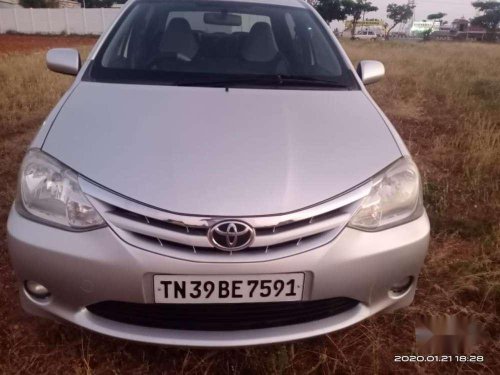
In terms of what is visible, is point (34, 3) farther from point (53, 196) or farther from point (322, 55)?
point (53, 196)

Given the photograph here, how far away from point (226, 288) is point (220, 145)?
1.73 ft

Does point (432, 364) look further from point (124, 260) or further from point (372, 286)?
point (124, 260)

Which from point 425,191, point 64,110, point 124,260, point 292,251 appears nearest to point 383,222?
point 292,251

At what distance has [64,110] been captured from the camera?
188 centimetres

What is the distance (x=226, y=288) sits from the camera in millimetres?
1361

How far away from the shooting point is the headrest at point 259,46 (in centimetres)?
242

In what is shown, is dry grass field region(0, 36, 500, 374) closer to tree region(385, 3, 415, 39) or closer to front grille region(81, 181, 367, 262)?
front grille region(81, 181, 367, 262)

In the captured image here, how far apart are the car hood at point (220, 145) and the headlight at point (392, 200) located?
0.05 m

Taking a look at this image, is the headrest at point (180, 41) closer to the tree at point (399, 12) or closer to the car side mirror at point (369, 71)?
the car side mirror at point (369, 71)

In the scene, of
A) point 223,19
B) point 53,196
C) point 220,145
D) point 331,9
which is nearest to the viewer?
point 53,196

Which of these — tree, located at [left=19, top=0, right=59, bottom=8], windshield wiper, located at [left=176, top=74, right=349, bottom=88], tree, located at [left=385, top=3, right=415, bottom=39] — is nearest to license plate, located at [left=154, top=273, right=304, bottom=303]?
windshield wiper, located at [left=176, top=74, right=349, bottom=88]

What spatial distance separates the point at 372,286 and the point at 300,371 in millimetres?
471

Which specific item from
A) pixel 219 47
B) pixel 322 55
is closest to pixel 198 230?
pixel 219 47

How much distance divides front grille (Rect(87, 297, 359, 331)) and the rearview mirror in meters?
1.89
